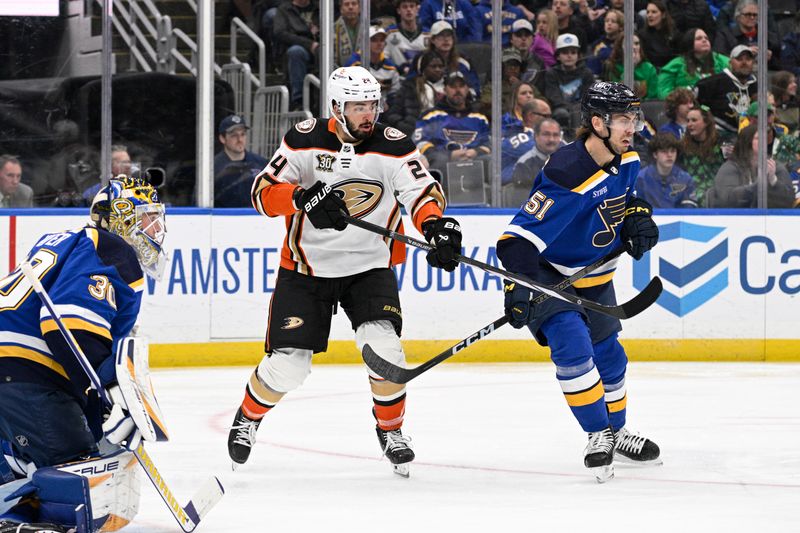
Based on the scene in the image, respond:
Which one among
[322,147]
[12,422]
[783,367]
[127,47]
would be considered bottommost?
[783,367]

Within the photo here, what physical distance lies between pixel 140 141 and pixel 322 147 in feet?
10.8

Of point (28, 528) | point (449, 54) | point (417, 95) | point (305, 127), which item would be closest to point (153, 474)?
point (28, 528)

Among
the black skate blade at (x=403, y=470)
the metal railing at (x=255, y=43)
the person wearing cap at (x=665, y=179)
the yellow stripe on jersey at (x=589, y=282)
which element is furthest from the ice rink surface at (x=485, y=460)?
the metal railing at (x=255, y=43)

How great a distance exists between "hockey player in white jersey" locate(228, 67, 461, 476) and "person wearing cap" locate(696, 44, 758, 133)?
4059mm

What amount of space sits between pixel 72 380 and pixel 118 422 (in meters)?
0.23

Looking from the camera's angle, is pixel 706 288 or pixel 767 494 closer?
pixel 767 494

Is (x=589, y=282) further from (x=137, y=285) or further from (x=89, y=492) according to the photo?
(x=89, y=492)

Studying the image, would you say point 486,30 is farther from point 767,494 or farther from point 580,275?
point 767,494

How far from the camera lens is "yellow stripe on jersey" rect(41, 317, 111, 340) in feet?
8.85

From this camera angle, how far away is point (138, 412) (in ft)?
8.66

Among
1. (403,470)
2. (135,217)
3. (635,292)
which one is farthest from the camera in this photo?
(635,292)

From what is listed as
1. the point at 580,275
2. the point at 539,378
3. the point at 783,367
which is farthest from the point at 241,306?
the point at 580,275

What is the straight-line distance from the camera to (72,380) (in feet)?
9.32

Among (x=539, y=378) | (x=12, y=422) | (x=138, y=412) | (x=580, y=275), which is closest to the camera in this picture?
(x=138, y=412)
